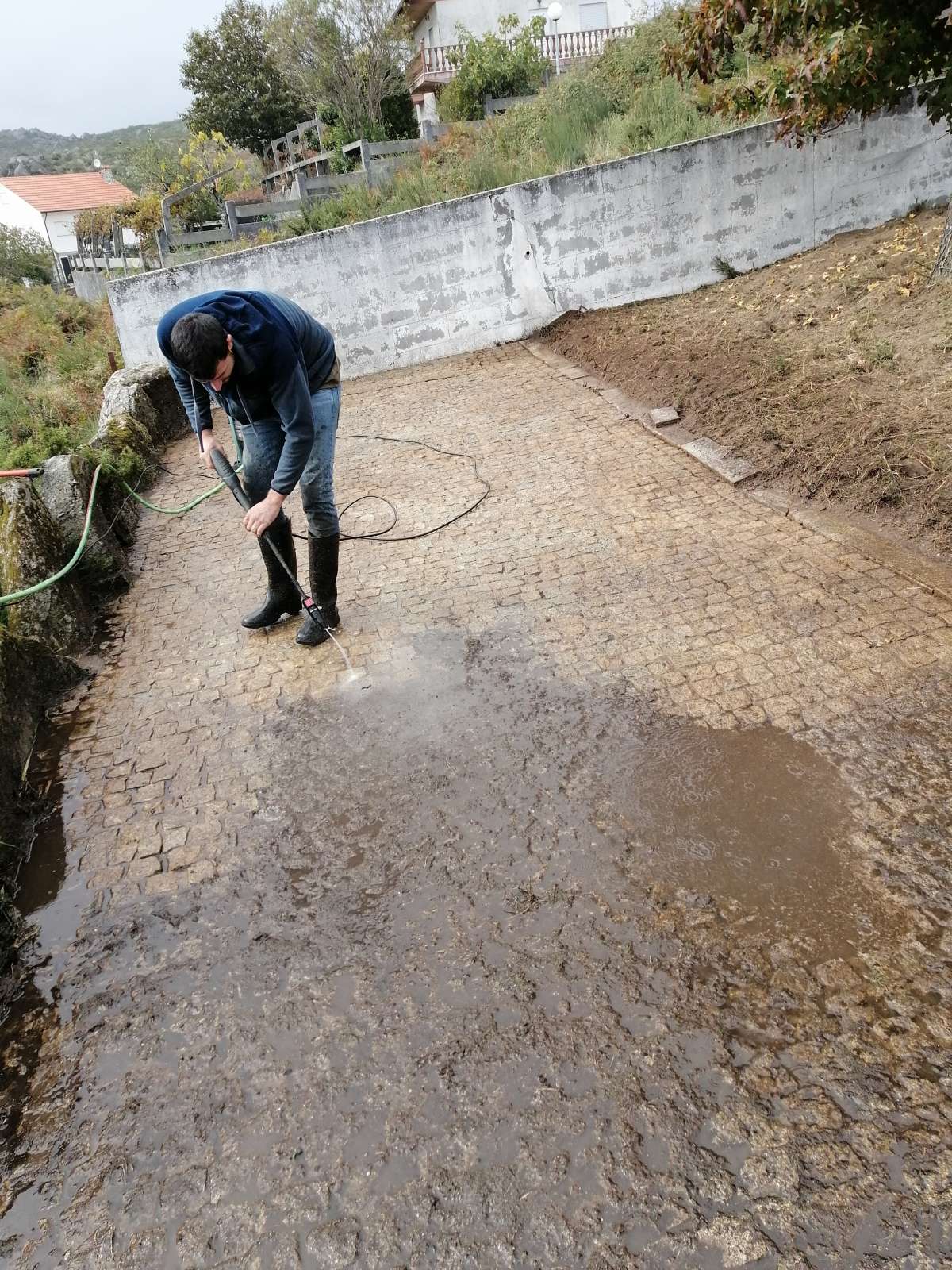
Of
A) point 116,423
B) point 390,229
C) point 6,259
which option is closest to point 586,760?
point 116,423

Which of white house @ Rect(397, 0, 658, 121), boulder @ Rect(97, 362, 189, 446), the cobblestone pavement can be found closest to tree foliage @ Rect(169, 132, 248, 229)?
white house @ Rect(397, 0, 658, 121)

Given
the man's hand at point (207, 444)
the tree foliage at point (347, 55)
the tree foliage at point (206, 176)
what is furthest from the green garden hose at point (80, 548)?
the tree foliage at point (347, 55)

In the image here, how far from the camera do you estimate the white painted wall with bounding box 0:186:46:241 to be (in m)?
44.5

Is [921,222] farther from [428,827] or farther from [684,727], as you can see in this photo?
[428,827]

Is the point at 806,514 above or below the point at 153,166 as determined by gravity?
below

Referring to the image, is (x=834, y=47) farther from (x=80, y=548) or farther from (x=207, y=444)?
(x=80, y=548)

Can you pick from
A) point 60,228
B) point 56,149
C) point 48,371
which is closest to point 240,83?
point 48,371

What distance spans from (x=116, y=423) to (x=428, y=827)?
20.2 ft

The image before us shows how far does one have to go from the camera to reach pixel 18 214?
45625 mm

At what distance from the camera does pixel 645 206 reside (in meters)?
9.72

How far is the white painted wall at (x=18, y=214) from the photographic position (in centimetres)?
4447

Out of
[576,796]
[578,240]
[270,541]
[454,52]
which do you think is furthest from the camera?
[454,52]

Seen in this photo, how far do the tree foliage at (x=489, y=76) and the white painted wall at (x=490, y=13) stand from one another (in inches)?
348

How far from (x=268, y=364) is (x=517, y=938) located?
271 cm
